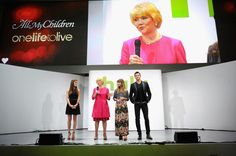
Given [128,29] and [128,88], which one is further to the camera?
[128,88]

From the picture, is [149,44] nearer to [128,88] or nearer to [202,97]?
[128,88]

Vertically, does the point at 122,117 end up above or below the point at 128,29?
below

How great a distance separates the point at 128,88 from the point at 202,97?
8.73 ft

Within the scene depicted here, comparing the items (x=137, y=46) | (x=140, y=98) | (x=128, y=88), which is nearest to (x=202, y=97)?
(x=128, y=88)

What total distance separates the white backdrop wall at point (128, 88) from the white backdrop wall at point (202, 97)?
0.80 metres

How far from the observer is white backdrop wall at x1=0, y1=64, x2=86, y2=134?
6.10 metres

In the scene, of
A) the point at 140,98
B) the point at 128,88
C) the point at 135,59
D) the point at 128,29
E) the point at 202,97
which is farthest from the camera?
the point at 128,88

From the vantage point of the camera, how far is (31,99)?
6.92 meters

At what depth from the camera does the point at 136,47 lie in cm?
679

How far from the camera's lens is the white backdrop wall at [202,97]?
6.39 m

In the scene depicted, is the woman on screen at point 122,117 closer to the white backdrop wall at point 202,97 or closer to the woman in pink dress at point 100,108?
the woman in pink dress at point 100,108

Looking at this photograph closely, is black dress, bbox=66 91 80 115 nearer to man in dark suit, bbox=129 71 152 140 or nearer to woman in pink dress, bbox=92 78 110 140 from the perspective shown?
woman in pink dress, bbox=92 78 110 140

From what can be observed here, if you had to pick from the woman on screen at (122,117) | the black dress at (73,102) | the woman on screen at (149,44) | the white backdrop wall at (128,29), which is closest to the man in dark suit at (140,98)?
the woman on screen at (122,117)

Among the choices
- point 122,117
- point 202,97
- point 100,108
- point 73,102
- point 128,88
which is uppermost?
point 128,88
